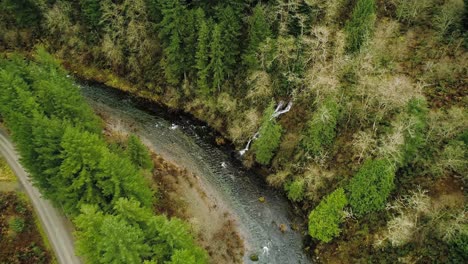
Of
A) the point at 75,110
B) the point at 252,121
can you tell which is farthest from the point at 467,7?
the point at 75,110

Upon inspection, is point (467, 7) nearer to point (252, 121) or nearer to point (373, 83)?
point (373, 83)

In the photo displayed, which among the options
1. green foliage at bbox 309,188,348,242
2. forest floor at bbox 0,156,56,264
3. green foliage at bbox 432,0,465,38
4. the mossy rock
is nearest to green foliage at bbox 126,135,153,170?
forest floor at bbox 0,156,56,264

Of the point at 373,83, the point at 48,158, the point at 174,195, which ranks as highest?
the point at 373,83

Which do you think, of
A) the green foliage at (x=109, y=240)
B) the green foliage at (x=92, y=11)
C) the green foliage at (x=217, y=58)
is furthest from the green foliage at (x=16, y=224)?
the green foliage at (x=92, y=11)

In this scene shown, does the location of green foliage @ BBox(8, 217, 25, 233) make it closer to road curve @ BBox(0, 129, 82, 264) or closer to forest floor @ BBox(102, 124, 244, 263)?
road curve @ BBox(0, 129, 82, 264)

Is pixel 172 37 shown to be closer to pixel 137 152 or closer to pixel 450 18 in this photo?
pixel 137 152

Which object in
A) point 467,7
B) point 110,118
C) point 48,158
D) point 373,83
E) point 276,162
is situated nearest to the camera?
point 48,158

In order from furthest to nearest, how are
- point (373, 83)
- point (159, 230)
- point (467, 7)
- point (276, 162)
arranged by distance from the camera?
1. point (276, 162)
2. point (467, 7)
3. point (373, 83)
4. point (159, 230)

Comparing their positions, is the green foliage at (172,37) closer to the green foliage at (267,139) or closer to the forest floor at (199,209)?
the forest floor at (199,209)
